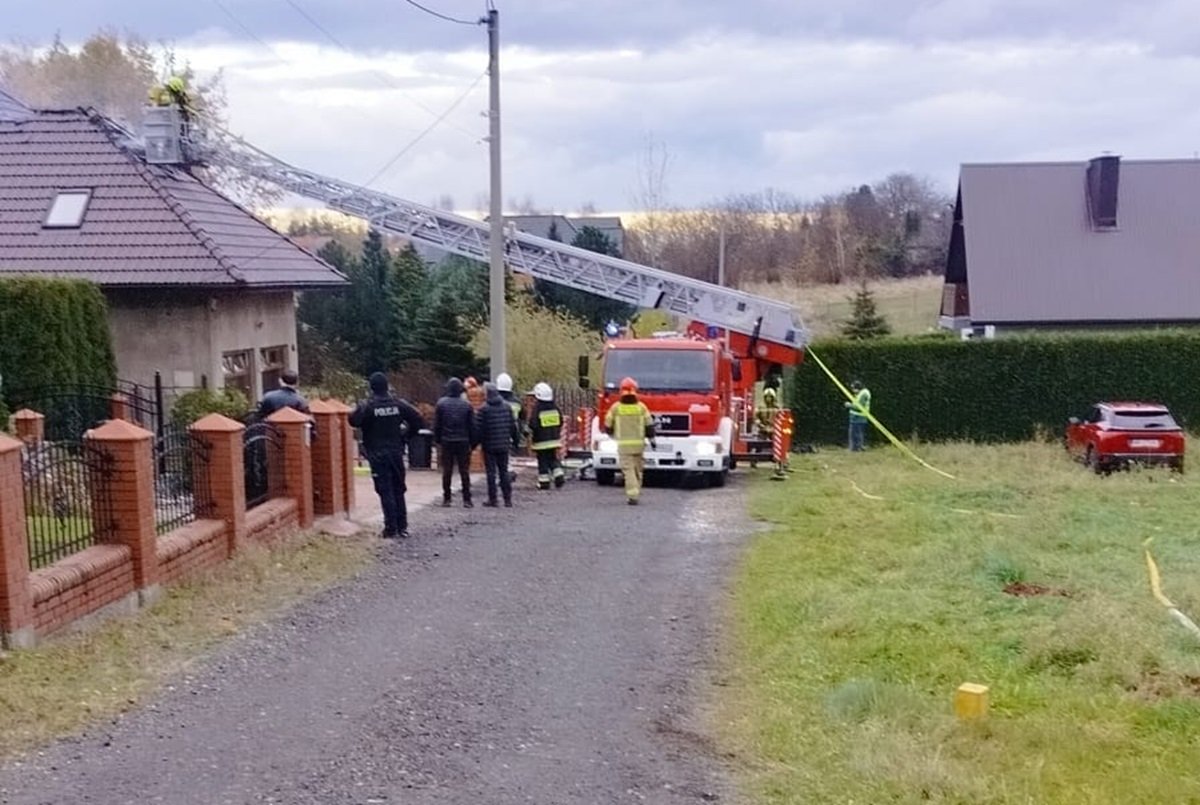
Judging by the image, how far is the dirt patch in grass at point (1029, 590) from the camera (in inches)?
430

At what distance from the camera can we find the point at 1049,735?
7062mm

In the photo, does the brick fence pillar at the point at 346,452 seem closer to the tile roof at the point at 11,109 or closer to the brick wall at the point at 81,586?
the brick wall at the point at 81,586

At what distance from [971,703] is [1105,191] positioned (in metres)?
35.4

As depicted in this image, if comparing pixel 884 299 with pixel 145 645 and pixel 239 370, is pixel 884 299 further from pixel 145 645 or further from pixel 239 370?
pixel 145 645

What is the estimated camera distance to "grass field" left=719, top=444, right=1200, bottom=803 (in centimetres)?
648

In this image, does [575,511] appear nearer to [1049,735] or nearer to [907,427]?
[1049,735]

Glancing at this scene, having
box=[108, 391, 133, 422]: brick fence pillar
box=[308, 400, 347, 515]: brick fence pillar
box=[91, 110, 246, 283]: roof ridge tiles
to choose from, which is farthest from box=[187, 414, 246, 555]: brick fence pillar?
box=[91, 110, 246, 283]: roof ridge tiles

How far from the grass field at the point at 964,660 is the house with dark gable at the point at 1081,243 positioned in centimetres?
2200

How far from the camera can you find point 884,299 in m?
68.8

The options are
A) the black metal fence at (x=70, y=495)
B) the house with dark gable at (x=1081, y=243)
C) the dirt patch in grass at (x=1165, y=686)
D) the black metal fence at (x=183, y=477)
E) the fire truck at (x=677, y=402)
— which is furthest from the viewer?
the house with dark gable at (x=1081, y=243)

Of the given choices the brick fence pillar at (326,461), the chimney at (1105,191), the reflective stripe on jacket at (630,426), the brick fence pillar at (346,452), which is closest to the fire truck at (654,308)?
the reflective stripe on jacket at (630,426)

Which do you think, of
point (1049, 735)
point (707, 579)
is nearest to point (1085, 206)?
point (707, 579)

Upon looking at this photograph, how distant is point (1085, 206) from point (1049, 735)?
3584 cm

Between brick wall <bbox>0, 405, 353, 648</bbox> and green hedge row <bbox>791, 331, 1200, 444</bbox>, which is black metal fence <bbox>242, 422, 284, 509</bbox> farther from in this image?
green hedge row <bbox>791, 331, 1200, 444</bbox>
